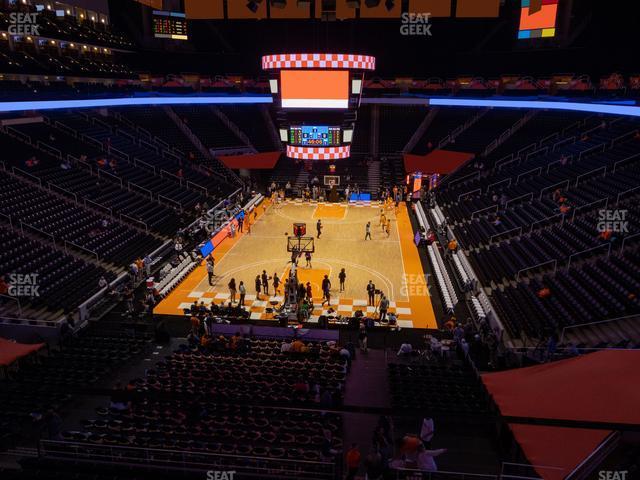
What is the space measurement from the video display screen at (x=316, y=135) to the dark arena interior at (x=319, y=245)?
0.45 feet

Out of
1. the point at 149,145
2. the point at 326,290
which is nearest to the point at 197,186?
the point at 149,145

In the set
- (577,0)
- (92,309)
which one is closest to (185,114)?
(92,309)

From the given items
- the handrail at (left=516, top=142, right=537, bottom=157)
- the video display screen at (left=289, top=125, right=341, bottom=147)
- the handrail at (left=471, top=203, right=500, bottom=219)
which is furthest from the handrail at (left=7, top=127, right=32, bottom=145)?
the handrail at (left=516, top=142, right=537, bottom=157)

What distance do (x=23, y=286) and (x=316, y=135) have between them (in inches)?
510

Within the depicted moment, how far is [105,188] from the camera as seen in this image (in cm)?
2827

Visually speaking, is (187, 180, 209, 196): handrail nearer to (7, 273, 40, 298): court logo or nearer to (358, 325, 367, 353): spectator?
(7, 273, 40, 298): court logo

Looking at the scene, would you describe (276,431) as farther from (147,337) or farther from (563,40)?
(563,40)

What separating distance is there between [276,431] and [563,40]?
38.9 metres

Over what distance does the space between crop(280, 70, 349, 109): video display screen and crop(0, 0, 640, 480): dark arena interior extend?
9 centimetres

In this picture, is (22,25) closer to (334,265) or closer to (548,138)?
(334,265)

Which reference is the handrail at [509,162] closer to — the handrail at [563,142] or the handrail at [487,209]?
the handrail at [563,142]

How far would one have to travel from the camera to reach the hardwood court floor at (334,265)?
20.0 meters

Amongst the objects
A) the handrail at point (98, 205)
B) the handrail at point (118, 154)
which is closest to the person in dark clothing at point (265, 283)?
the handrail at point (98, 205)

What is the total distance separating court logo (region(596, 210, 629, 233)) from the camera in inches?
744
